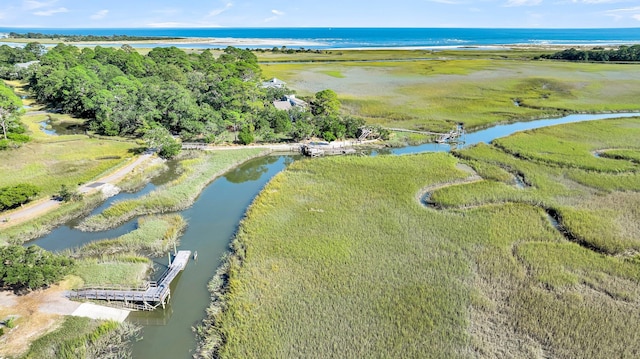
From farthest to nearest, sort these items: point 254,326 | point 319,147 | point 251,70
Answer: point 251,70, point 319,147, point 254,326

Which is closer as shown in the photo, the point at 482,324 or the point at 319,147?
the point at 482,324

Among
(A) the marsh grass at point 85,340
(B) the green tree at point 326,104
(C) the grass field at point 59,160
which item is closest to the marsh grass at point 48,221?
(C) the grass field at point 59,160

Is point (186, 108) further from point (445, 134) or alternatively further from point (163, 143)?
point (445, 134)

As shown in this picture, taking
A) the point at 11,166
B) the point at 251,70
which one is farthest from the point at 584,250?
the point at 251,70

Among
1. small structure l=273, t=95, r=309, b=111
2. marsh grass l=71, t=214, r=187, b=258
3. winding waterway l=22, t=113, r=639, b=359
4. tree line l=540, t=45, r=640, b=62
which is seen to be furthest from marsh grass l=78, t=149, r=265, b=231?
tree line l=540, t=45, r=640, b=62

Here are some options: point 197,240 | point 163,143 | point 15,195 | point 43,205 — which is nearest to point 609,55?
point 163,143

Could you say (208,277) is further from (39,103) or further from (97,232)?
(39,103)
